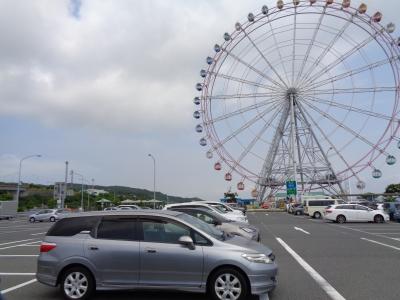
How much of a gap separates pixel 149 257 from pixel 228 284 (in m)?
1.39

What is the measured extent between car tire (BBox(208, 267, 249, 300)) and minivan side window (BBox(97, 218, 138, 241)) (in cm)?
158

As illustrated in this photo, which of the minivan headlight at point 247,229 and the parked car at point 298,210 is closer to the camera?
the minivan headlight at point 247,229

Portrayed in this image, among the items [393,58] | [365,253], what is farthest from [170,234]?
[393,58]

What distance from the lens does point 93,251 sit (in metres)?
8.44

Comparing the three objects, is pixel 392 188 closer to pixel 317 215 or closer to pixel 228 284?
pixel 317 215

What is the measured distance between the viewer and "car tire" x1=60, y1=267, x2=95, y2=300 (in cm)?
838

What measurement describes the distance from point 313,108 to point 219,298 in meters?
43.8

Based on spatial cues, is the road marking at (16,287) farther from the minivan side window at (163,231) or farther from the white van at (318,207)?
the white van at (318,207)

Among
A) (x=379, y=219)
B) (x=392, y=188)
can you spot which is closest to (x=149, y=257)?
(x=379, y=219)

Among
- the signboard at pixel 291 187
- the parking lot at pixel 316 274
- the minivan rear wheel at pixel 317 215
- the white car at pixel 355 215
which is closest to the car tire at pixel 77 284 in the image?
the parking lot at pixel 316 274

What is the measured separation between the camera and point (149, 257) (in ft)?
26.7

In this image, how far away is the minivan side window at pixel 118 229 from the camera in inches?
335

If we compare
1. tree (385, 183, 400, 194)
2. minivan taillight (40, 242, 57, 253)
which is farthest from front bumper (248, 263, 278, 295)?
tree (385, 183, 400, 194)

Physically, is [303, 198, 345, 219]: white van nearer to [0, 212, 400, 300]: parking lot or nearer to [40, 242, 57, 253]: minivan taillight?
[0, 212, 400, 300]: parking lot
